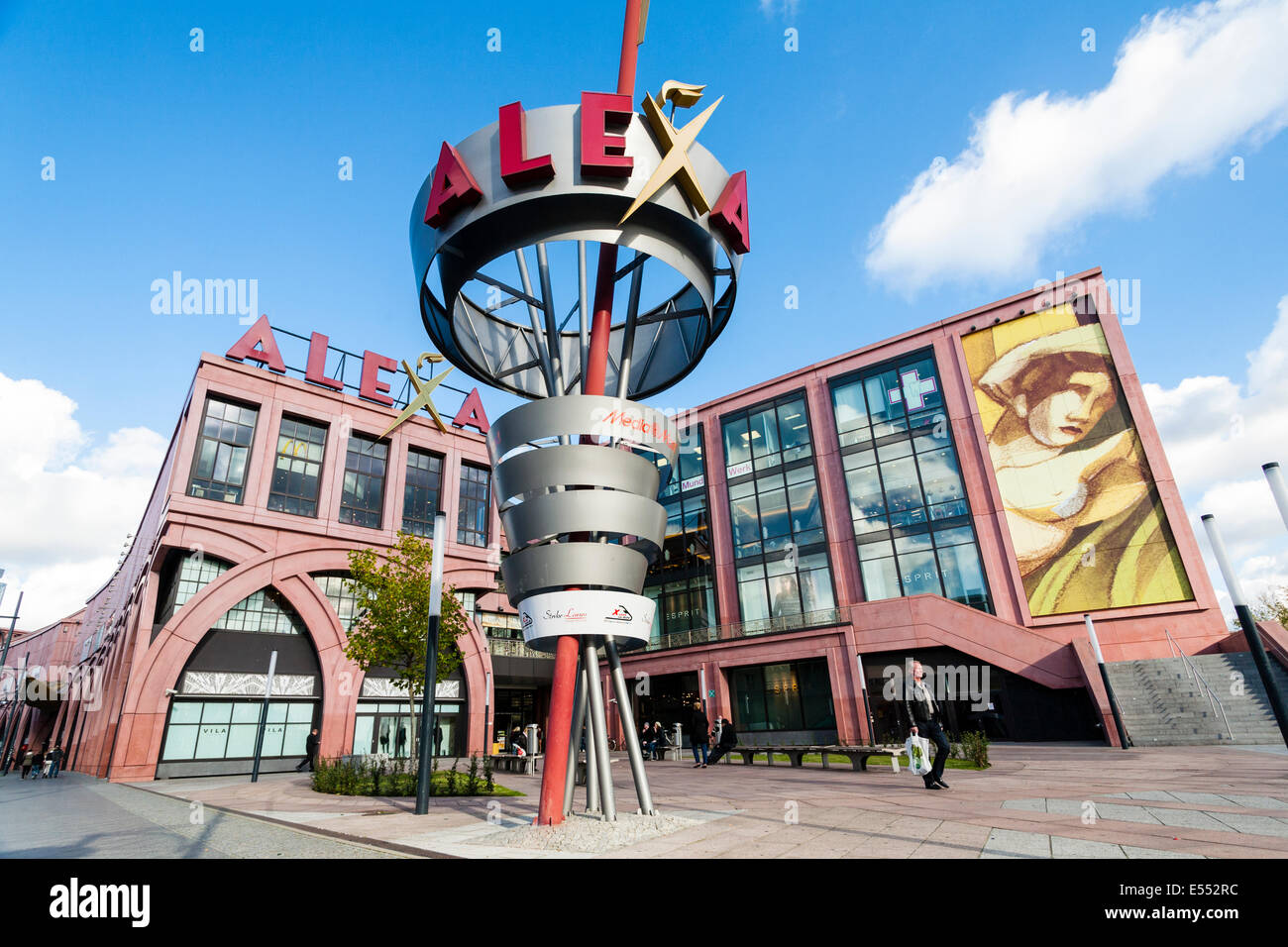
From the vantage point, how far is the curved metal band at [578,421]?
1158 cm

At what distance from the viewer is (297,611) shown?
3262 cm

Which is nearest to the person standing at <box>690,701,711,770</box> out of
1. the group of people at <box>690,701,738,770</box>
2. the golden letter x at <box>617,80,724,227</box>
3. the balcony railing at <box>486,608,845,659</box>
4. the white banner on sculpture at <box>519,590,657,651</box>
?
the group of people at <box>690,701,738,770</box>

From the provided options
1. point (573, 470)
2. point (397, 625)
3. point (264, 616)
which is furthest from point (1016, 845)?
point (264, 616)

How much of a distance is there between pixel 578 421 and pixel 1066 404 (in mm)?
31985

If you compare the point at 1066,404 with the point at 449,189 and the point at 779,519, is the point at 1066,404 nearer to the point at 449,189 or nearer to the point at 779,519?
the point at 779,519

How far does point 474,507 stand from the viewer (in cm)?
4250

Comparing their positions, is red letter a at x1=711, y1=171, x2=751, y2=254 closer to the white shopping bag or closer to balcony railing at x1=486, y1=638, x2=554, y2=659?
the white shopping bag

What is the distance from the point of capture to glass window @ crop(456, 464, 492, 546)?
41381 millimetres

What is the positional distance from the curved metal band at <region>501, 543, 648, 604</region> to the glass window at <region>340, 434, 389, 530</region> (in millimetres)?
28969

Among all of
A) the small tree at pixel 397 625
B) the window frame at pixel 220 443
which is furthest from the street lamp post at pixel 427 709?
the window frame at pixel 220 443
